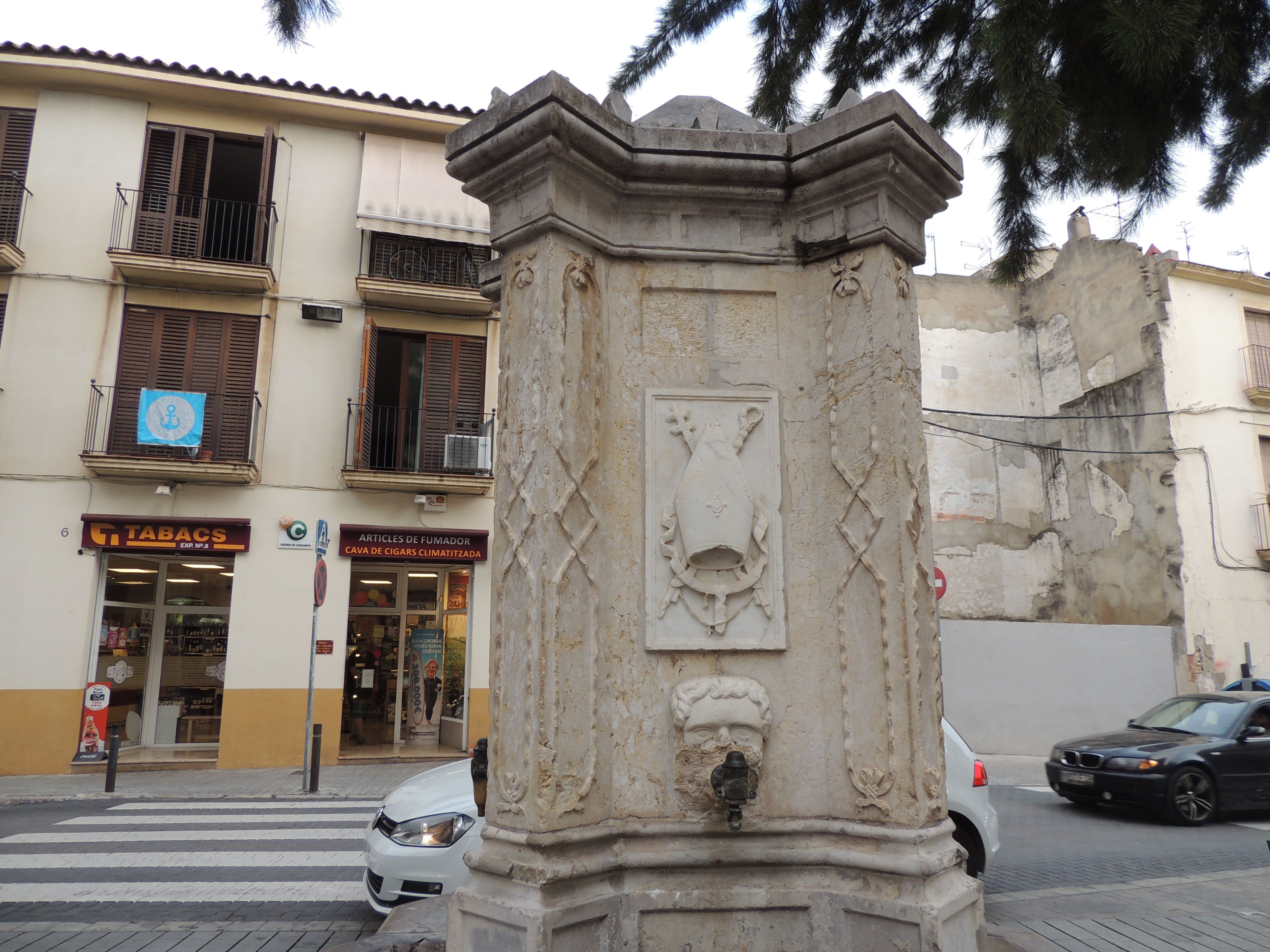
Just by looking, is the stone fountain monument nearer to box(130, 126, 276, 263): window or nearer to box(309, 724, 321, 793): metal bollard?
box(309, 724, 321, 793): metal bollard

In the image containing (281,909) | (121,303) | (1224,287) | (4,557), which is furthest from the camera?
(1224,287)

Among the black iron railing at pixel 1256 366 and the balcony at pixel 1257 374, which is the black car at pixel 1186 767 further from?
the black iron railing at pixel 1256 366

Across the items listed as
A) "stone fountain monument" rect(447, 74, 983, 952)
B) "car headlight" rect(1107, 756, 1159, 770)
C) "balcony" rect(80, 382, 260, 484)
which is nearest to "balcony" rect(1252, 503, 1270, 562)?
"car headlight" rect(1107, 756, 1159, 770)

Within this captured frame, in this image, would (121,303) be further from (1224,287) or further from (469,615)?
(1224,287)

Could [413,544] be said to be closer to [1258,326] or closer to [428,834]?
[428,834]

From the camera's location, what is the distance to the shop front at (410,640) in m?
14.3

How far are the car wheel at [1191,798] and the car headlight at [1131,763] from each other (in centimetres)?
22

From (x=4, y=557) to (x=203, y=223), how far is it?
5966 millimetres

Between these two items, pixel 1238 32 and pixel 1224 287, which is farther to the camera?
pixel 1224 287

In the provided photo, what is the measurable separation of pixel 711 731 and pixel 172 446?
12.8 meters

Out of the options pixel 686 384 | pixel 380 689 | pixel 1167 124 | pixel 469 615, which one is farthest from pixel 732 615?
pixel 380 689

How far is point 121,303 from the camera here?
14008 millimetres

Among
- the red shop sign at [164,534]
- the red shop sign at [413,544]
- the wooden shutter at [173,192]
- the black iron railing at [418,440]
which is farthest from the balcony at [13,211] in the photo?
the red shop sign at [413,544]

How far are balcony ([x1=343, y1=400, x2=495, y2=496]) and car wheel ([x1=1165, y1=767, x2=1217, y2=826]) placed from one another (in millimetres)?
9699
